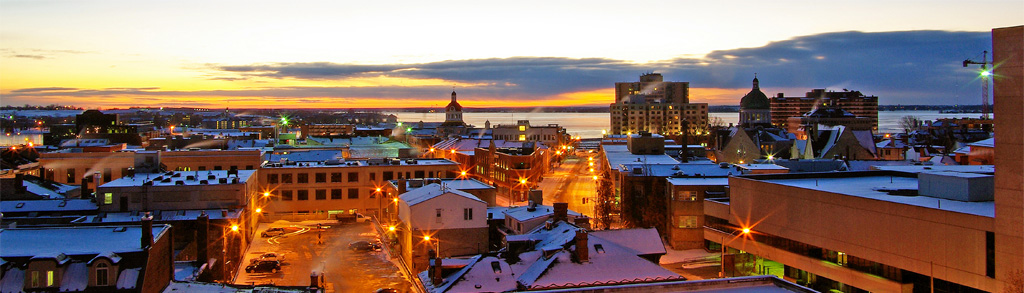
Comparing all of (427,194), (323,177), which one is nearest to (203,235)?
(427,194)

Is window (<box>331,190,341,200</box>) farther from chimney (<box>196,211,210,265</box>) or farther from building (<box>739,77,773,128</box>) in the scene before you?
building (<box>739,77,773,128</box>)

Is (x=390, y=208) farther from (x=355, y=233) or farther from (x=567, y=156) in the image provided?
(x=567, y=156)

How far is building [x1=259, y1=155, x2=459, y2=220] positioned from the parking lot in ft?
11.0

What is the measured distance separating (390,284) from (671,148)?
5399 cm

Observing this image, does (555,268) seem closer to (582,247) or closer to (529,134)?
(582,247)

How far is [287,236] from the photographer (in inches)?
1966

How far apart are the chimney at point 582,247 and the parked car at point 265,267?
17.9 meters

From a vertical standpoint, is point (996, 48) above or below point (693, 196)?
above

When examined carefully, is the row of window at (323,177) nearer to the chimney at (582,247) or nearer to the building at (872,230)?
the building at (872,230)

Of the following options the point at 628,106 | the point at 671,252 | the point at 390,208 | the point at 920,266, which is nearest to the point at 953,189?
the point at 920,266

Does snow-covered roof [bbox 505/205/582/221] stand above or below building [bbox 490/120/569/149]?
below

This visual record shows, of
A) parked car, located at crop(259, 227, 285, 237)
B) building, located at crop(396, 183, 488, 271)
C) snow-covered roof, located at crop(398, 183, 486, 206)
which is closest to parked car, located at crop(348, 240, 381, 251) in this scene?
snow-covered roof, located at crop(398, 183, 486, 206)

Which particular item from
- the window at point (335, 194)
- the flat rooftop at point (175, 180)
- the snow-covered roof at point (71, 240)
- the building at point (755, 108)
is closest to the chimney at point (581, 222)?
the snow-covered roof at point (71, 240)

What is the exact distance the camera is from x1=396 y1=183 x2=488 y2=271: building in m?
39.0
